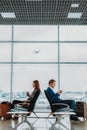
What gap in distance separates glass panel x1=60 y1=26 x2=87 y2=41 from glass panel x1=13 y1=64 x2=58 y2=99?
46.9 inches

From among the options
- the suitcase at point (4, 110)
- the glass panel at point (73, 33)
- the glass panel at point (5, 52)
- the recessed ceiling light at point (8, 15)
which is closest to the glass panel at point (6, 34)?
the glass panel at point (5, 52)

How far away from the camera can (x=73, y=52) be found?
1033cm

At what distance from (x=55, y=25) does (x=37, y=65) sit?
1644 mm

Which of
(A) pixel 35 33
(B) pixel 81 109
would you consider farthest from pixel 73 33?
(B) pixel 81 109

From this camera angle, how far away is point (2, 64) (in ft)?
33.4

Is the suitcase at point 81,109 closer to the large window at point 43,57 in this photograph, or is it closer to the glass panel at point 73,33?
the large window at point 43,57

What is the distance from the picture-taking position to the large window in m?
10.2

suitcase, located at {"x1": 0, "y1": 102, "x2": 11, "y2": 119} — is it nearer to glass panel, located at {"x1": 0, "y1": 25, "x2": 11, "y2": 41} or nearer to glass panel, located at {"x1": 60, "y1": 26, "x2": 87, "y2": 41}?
glass panel, located at {"x1": 0, "y1": 25, "x2": 11, "y2": 41}

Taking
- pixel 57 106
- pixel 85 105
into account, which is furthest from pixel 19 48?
pixel 57 106

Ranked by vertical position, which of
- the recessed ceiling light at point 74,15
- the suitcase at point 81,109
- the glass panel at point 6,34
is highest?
the recessed ceiling light at point 74,15

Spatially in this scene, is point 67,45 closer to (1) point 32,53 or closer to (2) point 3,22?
(1) point 32,53

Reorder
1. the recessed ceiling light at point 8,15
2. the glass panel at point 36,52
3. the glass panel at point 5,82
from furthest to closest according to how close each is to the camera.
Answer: the glass panel at point 36,52 → the glass panel at point 5,82 → the recessed ceiling light at point 8,15

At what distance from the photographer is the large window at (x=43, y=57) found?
33.6ft

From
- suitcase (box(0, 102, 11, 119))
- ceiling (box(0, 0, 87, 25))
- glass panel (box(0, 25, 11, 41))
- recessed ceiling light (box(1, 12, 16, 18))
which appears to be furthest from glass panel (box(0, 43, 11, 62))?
suitcase (box(0, 102, 11, 119))
